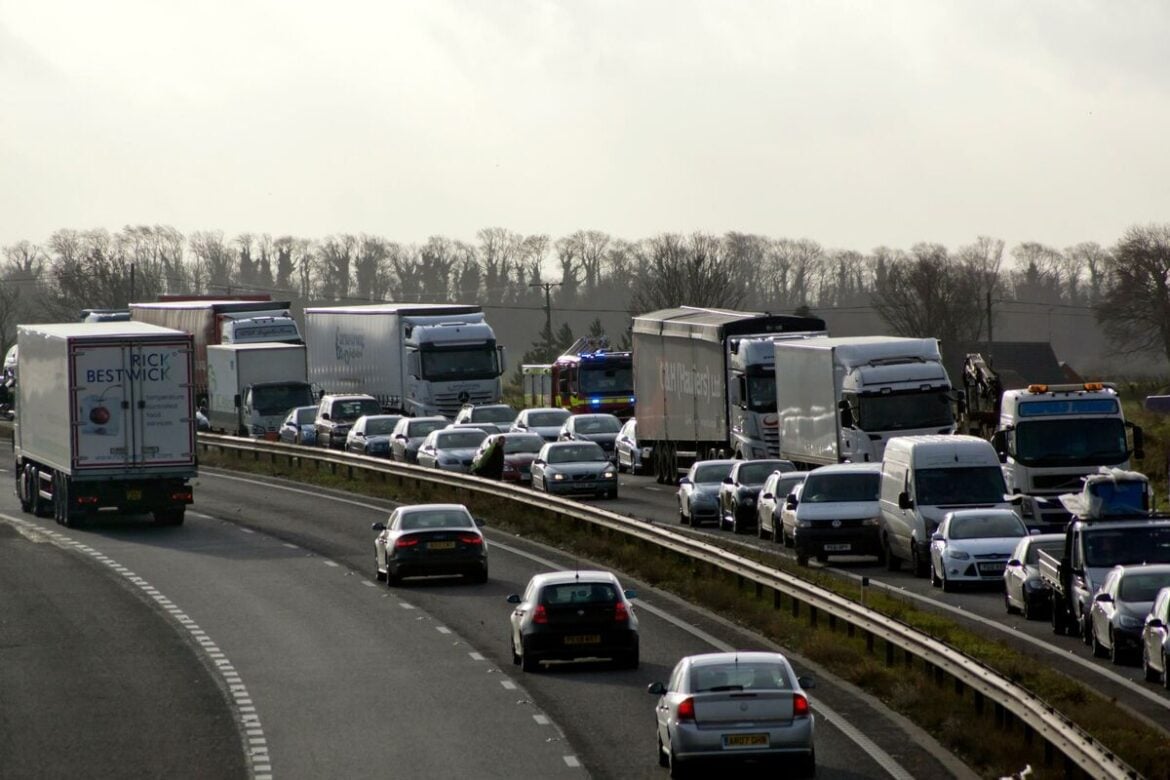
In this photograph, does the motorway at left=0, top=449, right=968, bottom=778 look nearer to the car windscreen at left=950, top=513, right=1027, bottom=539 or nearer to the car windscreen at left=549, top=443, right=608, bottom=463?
the car windscreen at left=950, top=513, right=1027, bottom=539

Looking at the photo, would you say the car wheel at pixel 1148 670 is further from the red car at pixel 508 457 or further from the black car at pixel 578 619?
the red car at pixel 508 457

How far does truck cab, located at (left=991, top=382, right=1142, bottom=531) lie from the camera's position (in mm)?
38031

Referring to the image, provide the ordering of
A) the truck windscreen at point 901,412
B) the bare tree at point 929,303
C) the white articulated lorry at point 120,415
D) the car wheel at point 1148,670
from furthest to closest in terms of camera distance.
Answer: the bare tree at point 929,303 → the truck windscreen at point 901,412 → the white articulated lorry at point 120,415 → the car wheel at point 1148,670

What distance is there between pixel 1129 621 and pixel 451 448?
32110 mm

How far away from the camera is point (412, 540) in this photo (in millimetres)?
33719

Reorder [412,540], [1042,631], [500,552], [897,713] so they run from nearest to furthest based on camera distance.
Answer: [897,713]
[1042,631]
[412,540]
[500,552]

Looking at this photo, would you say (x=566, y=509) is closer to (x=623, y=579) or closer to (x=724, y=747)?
(x=623, y=579)

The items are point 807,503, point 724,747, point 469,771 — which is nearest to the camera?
point 724,747

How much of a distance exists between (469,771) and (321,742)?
2490mm

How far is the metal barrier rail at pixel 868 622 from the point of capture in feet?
54.0

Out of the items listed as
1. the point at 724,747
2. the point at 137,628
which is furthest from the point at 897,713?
the point at 137,628

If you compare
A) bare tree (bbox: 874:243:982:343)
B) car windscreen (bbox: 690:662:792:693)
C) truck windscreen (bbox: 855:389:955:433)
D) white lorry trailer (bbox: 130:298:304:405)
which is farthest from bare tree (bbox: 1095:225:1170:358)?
car windscreen (bbox: 690:662:792:693)

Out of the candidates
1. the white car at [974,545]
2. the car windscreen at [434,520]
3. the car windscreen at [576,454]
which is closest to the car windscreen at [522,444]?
the car windscreen at [576,454]

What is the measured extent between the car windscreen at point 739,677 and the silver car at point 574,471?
3093 cm
